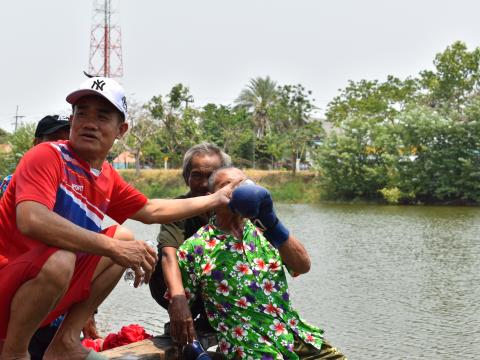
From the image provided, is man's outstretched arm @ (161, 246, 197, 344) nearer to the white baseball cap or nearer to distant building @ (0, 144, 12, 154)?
the white baseball cap

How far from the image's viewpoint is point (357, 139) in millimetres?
33531

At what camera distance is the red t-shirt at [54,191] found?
2500mm

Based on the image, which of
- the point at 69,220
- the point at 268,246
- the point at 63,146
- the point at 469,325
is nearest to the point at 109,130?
the point at 63,146

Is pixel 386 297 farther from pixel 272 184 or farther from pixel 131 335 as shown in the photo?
pixel 272 184

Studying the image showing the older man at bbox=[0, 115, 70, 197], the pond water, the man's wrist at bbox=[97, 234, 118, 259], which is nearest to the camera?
the man's wrist at bbox=[97, 234, 118, 259]

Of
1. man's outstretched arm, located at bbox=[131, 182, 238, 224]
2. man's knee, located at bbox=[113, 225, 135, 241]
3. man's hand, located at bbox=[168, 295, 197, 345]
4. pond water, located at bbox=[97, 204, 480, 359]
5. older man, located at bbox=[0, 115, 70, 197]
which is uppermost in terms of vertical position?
older man, located at bbox=[0, 115, 70, 197]

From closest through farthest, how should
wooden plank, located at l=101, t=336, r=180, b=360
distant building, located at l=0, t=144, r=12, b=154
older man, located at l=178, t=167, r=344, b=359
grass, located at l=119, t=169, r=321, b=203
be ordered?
older man, located at l=178, t=167, r=344, b=359 → wooden plank, located at l=101, t=336, r=180, b=360 → grass, located at l=119, t=169, r=321, b=203 → distant building, located at l=0, t=144, r=12, b=154

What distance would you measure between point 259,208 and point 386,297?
6.38 metres

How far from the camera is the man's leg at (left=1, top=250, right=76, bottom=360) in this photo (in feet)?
7.97

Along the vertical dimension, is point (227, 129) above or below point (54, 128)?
above

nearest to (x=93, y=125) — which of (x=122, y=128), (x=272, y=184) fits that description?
(x=122, y=128)

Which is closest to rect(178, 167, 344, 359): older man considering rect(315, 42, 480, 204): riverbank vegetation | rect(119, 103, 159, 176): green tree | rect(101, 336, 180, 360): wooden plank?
rect(101, 336, 180, 360): wooden plank

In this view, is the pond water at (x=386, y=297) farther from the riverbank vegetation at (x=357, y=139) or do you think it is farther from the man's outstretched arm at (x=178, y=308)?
the riverbank vegetation at (x=357, y=139)

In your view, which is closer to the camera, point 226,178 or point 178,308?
point 178,308
